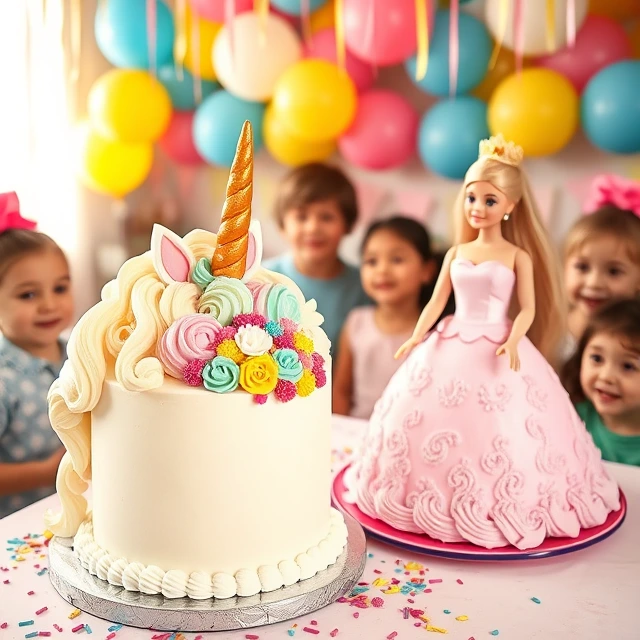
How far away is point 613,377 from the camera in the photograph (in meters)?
2.50

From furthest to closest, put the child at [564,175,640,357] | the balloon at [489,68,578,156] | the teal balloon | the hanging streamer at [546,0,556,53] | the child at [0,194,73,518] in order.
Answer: the teal balloon, the balloon at [489,68,578,156], the hanging streamer at [546,0,556,53], the child at [564,175,640,357], the child at [0,194,73,518]

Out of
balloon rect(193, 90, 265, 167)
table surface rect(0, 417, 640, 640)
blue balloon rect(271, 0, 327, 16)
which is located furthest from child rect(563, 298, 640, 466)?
blue balloon rect(271, 0, 327, 16)

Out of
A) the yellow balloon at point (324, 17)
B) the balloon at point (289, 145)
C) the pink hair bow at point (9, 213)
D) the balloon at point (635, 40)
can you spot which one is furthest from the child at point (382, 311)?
the pink hair bow at point (9, 213)

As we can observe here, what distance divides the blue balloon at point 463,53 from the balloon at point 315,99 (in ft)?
1.17

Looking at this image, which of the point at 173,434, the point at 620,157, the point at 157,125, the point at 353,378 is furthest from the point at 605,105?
the point at 173,434

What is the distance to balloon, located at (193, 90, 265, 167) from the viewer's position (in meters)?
3.77

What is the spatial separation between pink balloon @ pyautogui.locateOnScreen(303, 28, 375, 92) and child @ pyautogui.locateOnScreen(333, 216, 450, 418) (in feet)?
2.53

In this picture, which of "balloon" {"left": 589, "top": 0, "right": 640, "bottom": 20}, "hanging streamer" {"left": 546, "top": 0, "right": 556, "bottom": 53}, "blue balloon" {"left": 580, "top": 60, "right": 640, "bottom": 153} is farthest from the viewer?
"balloon" {"left": 589, "top": 0, "right": 640, "bottom": 20}

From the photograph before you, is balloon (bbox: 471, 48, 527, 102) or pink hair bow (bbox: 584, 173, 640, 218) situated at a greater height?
balloon (bbox: 471, 48, 527, 102)

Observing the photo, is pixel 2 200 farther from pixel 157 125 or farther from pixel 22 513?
pixel 157 125

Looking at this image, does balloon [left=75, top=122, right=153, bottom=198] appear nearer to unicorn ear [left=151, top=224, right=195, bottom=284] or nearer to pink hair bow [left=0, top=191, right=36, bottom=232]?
pink hair bow [left=0, top=191, right=36, bottom=232]

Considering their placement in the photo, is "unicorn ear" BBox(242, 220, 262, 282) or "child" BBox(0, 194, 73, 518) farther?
"child" BBox(0, 194, 73, 518)

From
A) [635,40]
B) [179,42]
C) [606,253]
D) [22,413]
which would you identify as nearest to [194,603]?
[22,413]

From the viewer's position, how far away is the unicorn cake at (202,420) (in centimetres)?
137
